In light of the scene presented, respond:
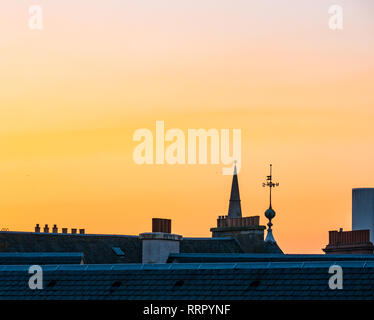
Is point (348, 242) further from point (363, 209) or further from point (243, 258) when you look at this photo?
point (243, 258)

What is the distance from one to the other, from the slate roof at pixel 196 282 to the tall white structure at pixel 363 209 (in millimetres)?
103861

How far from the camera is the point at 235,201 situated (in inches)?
6698

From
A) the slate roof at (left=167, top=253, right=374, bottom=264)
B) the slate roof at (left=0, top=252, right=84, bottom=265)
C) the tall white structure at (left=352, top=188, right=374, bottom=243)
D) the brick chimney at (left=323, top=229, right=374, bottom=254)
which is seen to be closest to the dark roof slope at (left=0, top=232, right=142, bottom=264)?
the slate roof at (left=167, top=253, right=374, bottom=264)

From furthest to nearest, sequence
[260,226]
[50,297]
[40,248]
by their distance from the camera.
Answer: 1. [260,226]
2. [40,248]
3. [50,297]

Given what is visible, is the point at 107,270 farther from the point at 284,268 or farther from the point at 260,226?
the point at 260,226

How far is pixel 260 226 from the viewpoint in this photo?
133000 mm

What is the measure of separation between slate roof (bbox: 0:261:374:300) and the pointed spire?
296 feet

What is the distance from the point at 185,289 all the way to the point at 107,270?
5574 mm

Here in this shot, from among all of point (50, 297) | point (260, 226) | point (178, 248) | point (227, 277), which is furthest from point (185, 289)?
point (260, 226)

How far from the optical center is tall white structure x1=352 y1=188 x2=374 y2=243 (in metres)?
179

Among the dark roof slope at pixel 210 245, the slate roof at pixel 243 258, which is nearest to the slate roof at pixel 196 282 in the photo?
the slate roof at pixel 243 258

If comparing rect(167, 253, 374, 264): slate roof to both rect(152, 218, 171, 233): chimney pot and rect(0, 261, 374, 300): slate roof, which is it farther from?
rect(0, 261, 374, 300): slate roof

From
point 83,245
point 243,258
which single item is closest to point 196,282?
point 243,258
